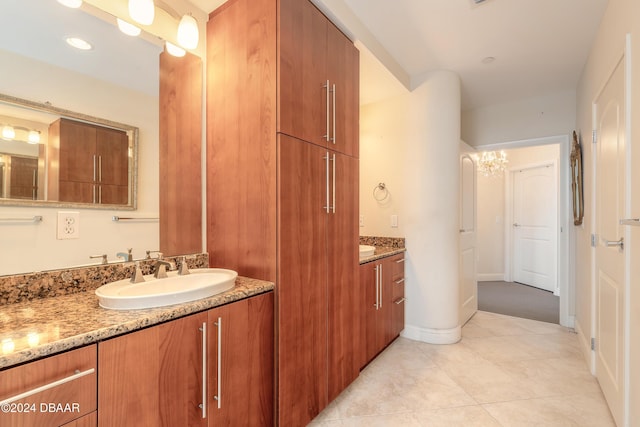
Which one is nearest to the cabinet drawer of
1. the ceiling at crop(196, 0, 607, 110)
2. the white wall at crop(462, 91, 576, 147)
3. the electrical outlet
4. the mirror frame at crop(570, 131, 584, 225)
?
the electrical outlet

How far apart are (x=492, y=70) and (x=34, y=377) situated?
3502 millimetres

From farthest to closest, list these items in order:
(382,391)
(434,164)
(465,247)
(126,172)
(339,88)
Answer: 1. (465,247)
2. (434,164)
3. (382,391)
4. (339,88)
5. (126,172)

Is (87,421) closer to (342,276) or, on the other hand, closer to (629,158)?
(342,276)

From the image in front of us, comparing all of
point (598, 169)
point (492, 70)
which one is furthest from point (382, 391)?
point (492, 70)

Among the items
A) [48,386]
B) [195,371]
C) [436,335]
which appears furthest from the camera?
[436,335]

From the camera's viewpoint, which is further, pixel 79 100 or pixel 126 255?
pixel 126 255

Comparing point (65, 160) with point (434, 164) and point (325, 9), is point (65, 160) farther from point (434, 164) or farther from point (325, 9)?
point (434, 164)

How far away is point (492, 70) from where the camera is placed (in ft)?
8.88

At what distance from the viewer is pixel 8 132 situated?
3.63ft

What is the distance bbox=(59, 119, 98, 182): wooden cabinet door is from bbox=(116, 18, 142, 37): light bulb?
505 mm

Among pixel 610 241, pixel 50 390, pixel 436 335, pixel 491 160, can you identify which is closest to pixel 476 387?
Result: pixel 436 335

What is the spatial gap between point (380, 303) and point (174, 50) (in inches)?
86.6

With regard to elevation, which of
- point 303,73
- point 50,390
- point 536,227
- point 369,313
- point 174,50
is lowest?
point 369,313

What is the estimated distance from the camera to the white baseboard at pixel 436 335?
268 centimetres
